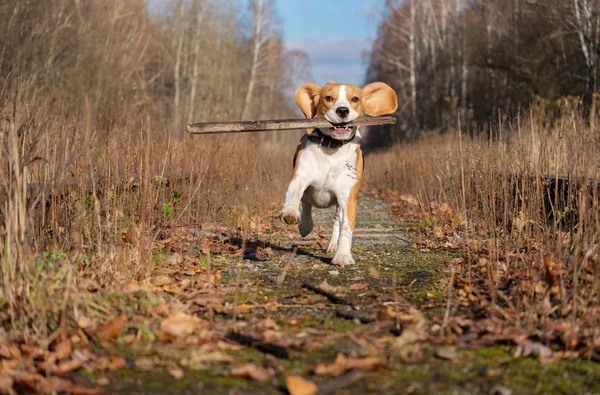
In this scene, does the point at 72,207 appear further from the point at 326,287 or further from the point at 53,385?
the point at 53,385

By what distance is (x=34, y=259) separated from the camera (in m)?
3.81

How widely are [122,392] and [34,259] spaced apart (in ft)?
3.98

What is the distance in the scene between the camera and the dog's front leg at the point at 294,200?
576 centimetres

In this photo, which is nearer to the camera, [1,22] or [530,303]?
[530,303]

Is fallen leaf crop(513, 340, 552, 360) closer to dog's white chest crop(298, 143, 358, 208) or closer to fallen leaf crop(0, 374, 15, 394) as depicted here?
fallen leaf crop(0, 374, 15, 394)

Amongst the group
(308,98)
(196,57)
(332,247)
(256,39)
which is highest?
(256,39)

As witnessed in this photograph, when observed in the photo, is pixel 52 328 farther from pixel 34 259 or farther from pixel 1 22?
pixel 1 22

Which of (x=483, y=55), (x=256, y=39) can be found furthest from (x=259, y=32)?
(x=483, y=55)

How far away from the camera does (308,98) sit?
7.08m

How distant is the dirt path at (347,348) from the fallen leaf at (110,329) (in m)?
0.34

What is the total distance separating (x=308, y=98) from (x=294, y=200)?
1.37 meters

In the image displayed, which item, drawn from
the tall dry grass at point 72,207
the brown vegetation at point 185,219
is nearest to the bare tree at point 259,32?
the brown vegetation at point 185,219


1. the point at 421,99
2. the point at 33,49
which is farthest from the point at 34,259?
the point at 421,99

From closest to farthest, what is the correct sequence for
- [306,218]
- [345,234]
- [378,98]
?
[345,234], [378,98], [306,218]
